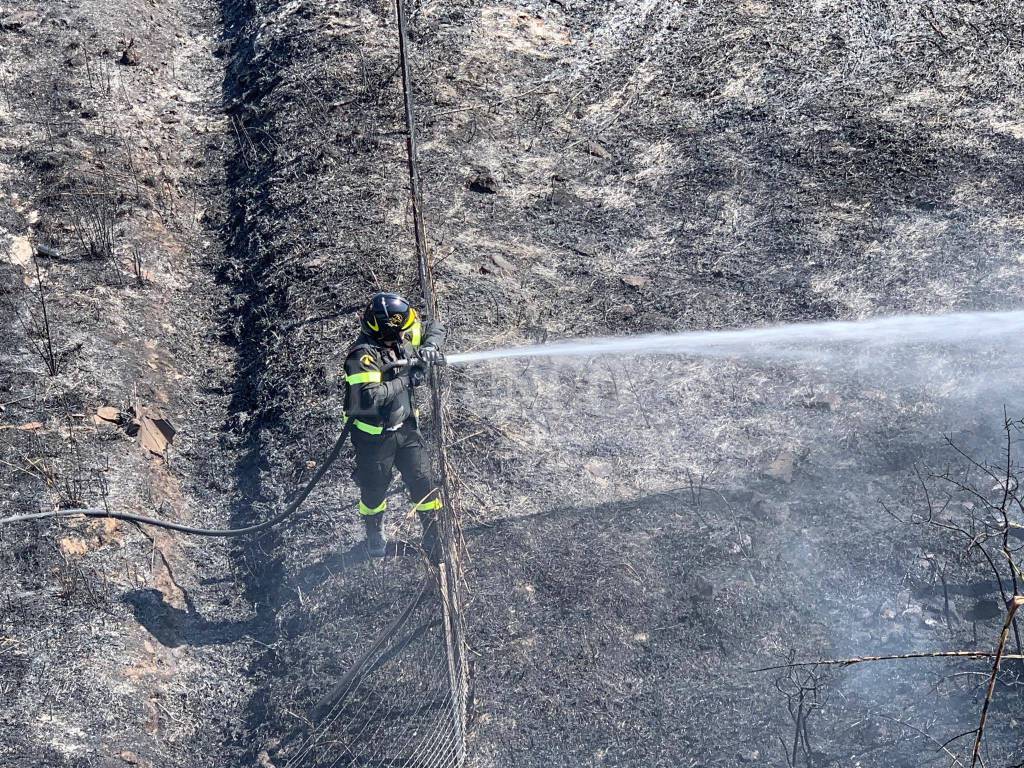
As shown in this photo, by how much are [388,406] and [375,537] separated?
118cm

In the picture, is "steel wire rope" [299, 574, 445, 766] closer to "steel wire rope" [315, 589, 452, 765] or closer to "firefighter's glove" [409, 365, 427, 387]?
"steel wire rope" [315, 589, 452, 765]

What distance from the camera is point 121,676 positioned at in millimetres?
6820

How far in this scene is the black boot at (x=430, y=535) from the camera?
7543 millimetres

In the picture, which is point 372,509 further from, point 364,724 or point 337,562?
point 364,724

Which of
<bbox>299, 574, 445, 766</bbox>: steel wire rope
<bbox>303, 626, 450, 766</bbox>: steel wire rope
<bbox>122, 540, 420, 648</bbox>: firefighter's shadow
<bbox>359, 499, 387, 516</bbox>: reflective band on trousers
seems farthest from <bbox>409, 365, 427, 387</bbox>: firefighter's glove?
<bbox>303, 626, 450, 766</bbox>: steel wire rope

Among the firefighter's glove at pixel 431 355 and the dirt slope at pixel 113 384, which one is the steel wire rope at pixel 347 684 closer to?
the dirt slope at pixel 113 384

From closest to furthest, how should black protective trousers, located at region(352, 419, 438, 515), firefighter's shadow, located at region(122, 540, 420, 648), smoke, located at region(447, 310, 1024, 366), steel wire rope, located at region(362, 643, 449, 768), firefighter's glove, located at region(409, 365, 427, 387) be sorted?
steel wire rope, located at region(362, 643, 449, 768)
firefighter's glove, located at region(409, 365, 427, 387)
black protective trousers, located at region(352, 419, 438, 515)
firefighter's shadow, located at region(122, 540, 420, 648)
smoke, located at region(447, 310, 1024, 366)

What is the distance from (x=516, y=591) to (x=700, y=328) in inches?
134

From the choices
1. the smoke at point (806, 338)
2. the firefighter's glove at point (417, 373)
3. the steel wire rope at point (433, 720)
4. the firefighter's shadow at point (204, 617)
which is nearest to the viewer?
the steel wire rope at point (433, 720)

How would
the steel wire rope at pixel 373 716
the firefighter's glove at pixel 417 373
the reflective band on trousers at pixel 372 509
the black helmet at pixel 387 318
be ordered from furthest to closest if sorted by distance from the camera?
the reflective band on trousers at pixel 372 509
the firefighter's glove at pixel 417 373
the black helmet at pixel 387 318
the steel wire rope at pixel 373 716

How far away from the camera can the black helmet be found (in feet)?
22.1

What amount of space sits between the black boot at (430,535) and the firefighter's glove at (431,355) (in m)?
1.28

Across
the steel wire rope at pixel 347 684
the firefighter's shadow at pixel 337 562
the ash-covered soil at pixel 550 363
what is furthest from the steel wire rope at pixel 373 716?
the firefighter's shadow at pixel 337 562

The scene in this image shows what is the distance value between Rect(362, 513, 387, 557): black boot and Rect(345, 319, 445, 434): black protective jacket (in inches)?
33.3
